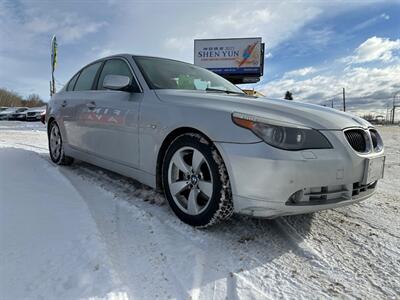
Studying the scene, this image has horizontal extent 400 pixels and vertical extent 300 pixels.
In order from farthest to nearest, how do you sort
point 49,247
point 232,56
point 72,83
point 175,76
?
point 232,56
point 72,83
point 175,76
point 49,247

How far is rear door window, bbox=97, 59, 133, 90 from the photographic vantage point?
11.8ft

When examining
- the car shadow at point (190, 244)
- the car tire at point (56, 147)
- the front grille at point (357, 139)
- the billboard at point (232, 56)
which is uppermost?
the billboard at point (232, 56)

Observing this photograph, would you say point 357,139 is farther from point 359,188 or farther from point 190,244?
point 190,244

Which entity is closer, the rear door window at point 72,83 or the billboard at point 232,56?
the rear door window at point 72,83

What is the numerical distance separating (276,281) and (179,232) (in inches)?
34.5

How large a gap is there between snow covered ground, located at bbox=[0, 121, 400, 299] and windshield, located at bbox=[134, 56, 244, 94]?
116cm

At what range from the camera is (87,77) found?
452 cm

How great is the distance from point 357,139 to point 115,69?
8.82 feet

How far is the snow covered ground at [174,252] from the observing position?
1872 mm

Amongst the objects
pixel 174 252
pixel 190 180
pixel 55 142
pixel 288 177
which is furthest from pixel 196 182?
pixel 55 142

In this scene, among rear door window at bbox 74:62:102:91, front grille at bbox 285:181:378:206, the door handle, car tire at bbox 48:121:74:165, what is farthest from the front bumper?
car tire at bbox 48:121:74:165

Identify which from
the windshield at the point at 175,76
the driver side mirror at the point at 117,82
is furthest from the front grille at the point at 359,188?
the driver side mirror at the point at 117,82

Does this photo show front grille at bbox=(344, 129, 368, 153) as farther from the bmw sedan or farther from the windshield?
the windshield

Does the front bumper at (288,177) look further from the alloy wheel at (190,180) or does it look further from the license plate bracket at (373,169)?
the alloy wheel at (190,180)
